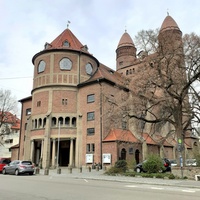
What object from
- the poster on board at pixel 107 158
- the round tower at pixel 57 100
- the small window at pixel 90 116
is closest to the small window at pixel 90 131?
the small window at pixel 90 116

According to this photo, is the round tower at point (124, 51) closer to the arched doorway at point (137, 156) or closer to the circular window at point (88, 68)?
the circular window at point (88, 68)

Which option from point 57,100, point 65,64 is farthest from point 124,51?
point 57,100

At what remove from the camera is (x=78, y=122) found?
37250 mm

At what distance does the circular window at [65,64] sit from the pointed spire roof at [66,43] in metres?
2.38

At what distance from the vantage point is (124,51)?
6600cm

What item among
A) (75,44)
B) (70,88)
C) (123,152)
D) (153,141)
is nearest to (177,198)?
(123,152)

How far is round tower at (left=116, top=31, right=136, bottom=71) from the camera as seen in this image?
65375 millimetres

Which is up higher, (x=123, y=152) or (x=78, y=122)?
(x=78, y=122)

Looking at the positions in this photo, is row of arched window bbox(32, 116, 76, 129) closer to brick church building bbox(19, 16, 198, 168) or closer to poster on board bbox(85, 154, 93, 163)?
brick church building bbox(19, 16, 198, 168)

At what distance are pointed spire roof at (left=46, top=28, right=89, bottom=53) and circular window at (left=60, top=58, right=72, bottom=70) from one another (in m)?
2.38

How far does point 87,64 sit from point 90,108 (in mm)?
8723

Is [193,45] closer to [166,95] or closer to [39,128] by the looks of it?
[166,95]

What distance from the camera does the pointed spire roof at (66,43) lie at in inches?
1642

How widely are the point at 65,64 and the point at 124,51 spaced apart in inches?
1184
